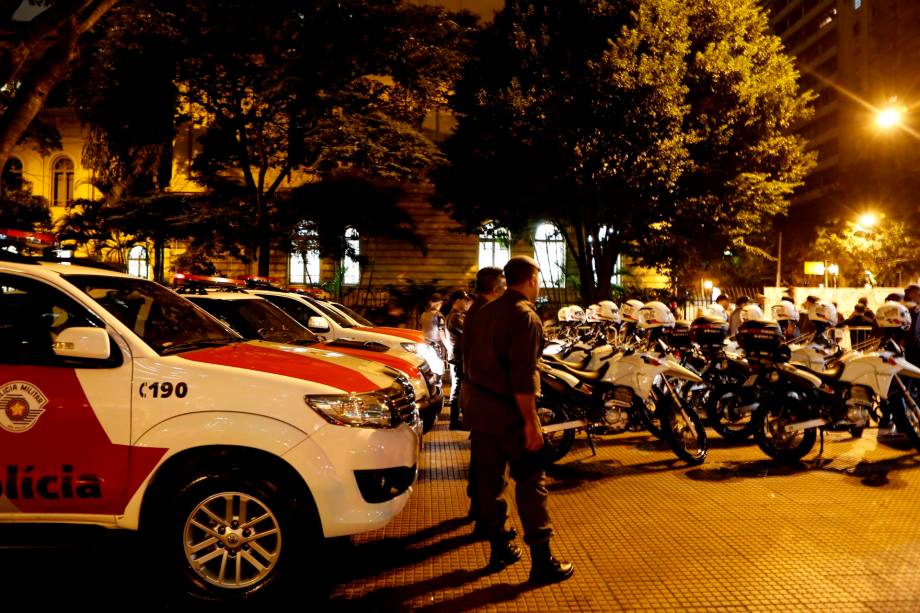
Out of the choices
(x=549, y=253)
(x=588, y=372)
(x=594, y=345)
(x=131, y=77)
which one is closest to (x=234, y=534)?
(x=588, y=372)

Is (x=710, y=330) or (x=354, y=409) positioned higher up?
(x=710, y=330)

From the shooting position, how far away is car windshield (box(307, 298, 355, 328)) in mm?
10305

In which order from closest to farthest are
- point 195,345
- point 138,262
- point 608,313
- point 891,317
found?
point 195,345 < point 891,317 < point 608,313 < point 138,262

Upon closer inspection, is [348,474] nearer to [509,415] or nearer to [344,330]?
[509,415]

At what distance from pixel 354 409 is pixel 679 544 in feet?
8.43

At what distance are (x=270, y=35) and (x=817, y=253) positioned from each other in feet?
103

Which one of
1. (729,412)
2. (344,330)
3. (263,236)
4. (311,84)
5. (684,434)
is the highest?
(311,84)

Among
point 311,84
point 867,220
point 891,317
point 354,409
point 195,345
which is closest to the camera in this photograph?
point 354,409

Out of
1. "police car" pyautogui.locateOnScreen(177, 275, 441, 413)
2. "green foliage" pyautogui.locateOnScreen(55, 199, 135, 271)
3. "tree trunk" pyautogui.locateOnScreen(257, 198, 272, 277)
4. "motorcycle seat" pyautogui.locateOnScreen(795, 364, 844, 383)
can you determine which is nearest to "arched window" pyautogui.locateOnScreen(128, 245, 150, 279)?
"green foliage" pyautogui.locateOnScreen(55, 199, 135, 271)

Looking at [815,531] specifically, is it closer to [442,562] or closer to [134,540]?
[442,562]

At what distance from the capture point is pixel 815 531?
5.35 m

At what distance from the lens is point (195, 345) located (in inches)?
174

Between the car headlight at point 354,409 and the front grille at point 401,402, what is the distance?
0.07m

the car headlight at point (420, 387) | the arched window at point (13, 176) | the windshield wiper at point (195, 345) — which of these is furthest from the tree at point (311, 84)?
the windshield wiper at point (195, 345)
